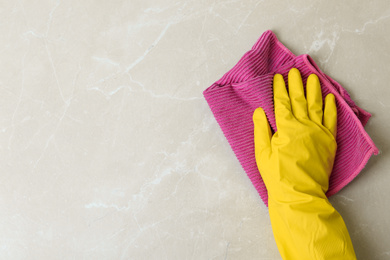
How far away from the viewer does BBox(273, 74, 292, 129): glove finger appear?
2.82ft

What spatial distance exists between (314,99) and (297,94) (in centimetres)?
4


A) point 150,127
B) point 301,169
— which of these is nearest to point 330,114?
point 301,169

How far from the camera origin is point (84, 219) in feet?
3.03

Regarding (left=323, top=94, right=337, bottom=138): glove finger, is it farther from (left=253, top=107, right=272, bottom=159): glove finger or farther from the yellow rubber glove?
(left=253, top=107, right=272, bottom=159): glove finger

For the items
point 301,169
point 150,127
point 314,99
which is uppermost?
point 150,127

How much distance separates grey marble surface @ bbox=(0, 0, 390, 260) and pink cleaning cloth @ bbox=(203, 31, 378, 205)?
0.12 feet

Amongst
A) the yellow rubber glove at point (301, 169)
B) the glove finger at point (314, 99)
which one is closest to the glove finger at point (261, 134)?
the yellow rubber glove at point (301, 169)

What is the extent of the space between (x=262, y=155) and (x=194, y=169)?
17 cm

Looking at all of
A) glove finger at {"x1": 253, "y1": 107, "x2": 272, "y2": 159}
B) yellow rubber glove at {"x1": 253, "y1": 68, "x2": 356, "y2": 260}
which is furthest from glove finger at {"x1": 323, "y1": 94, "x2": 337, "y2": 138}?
glove finger at {"x1": 253, "y1": 107, "x2": 272, "y2": 159}

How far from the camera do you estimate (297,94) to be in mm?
877

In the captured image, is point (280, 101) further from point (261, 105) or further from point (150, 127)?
point (150, 127)

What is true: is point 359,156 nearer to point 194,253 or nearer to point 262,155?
point 262,155

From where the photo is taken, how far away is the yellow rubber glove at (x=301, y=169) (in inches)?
31.6

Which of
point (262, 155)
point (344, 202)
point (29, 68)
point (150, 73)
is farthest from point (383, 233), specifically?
point (29, 68)
